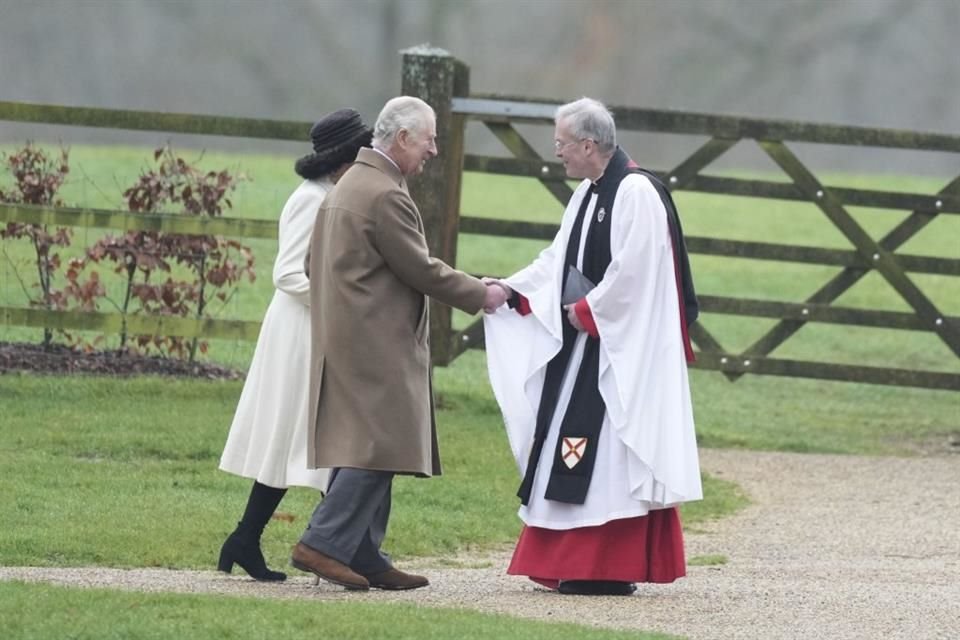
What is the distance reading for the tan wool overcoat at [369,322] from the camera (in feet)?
21.5

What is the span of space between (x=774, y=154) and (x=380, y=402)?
18.1ft

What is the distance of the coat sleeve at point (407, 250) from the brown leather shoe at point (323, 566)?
1055 millimetres

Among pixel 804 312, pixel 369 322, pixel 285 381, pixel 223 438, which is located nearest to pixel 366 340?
pixel 369 322

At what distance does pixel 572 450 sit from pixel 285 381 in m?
1.16

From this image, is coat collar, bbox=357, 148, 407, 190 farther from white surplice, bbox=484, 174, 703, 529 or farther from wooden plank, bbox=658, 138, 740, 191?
wooden plank, bbox=658, 138, 740, 191

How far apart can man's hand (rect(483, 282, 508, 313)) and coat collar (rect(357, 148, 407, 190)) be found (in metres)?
0.58

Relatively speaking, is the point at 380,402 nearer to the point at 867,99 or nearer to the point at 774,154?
the point at 774,154

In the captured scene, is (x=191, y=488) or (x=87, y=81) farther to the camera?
(x=87, y=81)

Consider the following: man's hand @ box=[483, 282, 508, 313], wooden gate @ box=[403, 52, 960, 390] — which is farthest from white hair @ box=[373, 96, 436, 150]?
wooden gate @ box=[403, 52, 960, 390]

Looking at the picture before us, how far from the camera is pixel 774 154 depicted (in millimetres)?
11438

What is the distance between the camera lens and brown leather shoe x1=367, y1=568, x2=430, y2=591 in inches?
268

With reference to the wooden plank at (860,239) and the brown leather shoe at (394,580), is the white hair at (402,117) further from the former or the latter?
the wooden plank at (860,239)

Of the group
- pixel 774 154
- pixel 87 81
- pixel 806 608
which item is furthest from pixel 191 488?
pixel 87 81

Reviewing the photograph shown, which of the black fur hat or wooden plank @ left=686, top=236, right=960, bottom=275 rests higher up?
the black fur hat
